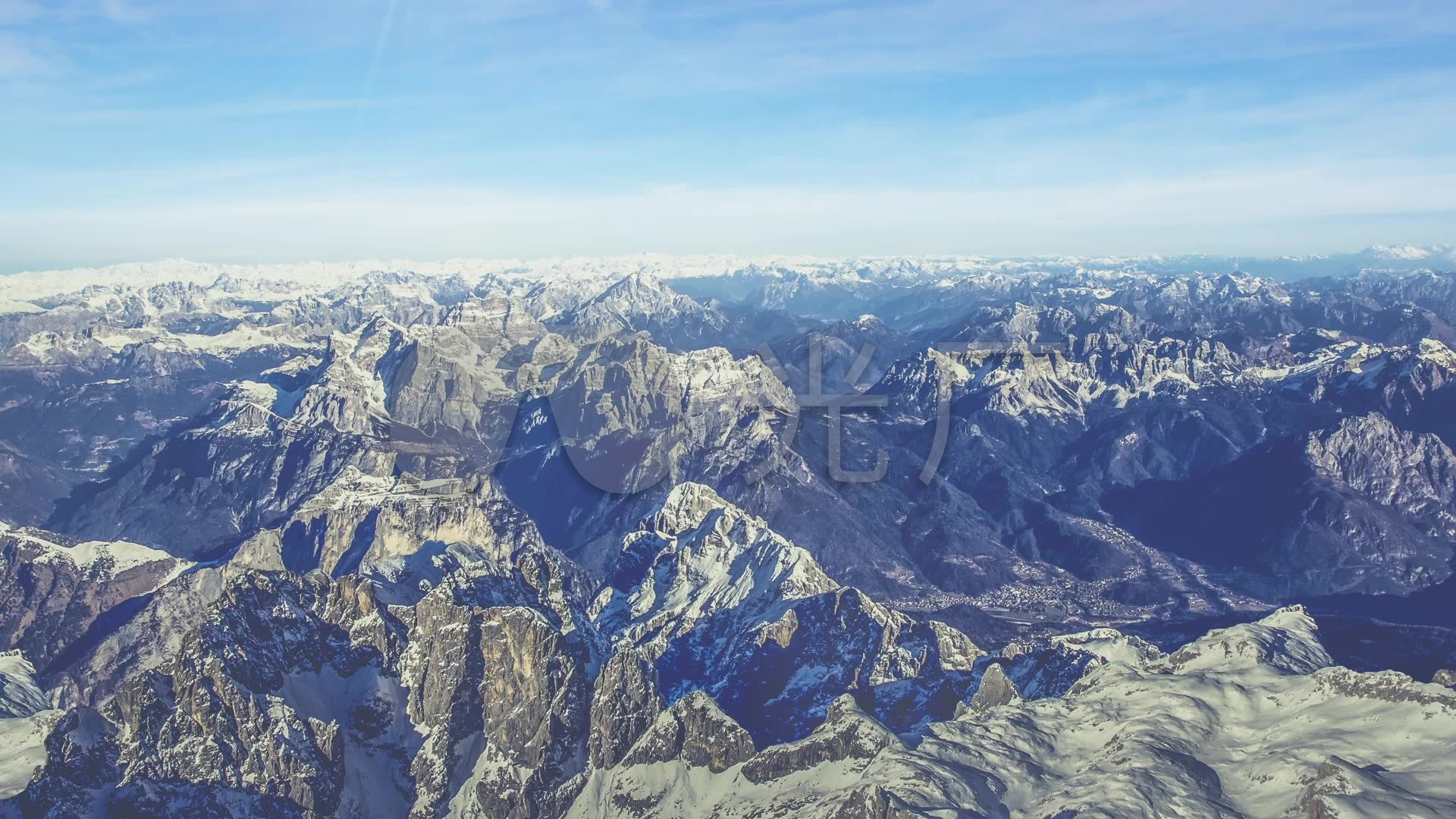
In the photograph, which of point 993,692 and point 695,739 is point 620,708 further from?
point 993,692

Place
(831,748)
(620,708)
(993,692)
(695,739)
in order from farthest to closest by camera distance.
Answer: (993,692)
(620,708)
(695,739)
(831,748)

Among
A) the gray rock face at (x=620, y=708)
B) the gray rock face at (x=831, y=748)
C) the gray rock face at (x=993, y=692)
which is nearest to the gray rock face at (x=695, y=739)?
the gray rock face at (x=831, y=748)

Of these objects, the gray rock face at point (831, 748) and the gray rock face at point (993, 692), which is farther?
the gray rock face at point (993, 692)

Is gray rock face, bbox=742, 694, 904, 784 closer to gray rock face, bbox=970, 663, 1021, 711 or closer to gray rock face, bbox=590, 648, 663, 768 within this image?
gray rock face, bbox=590, 648, 663, 768

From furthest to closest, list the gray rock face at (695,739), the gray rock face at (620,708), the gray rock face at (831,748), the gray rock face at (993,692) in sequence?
the gray rock face at (993,692)
the gray rock face at (620,708)
the gray rock face at (695,739)
the gray rock face at (831,748)

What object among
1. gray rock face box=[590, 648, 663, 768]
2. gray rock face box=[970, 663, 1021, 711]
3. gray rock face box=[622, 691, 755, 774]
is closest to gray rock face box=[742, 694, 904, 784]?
gray rock face box=[622, 691, 755, 774]

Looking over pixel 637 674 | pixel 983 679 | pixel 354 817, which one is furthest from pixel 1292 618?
pixel 354 817

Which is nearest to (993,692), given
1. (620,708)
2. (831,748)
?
(831,748)

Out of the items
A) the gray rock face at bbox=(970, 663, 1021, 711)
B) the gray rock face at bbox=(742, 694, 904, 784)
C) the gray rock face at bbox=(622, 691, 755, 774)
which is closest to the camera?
the gray rock face at bbox=(742, 694, 904, 784)

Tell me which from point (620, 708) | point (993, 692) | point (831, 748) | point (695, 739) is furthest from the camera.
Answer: point (993, 692)

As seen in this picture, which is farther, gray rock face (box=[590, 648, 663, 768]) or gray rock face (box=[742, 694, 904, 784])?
gray rock face (box=[590, 648, 663, 768])

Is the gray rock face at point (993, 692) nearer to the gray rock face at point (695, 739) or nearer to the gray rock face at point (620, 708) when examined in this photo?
the gray rock face at point (695, 739)
